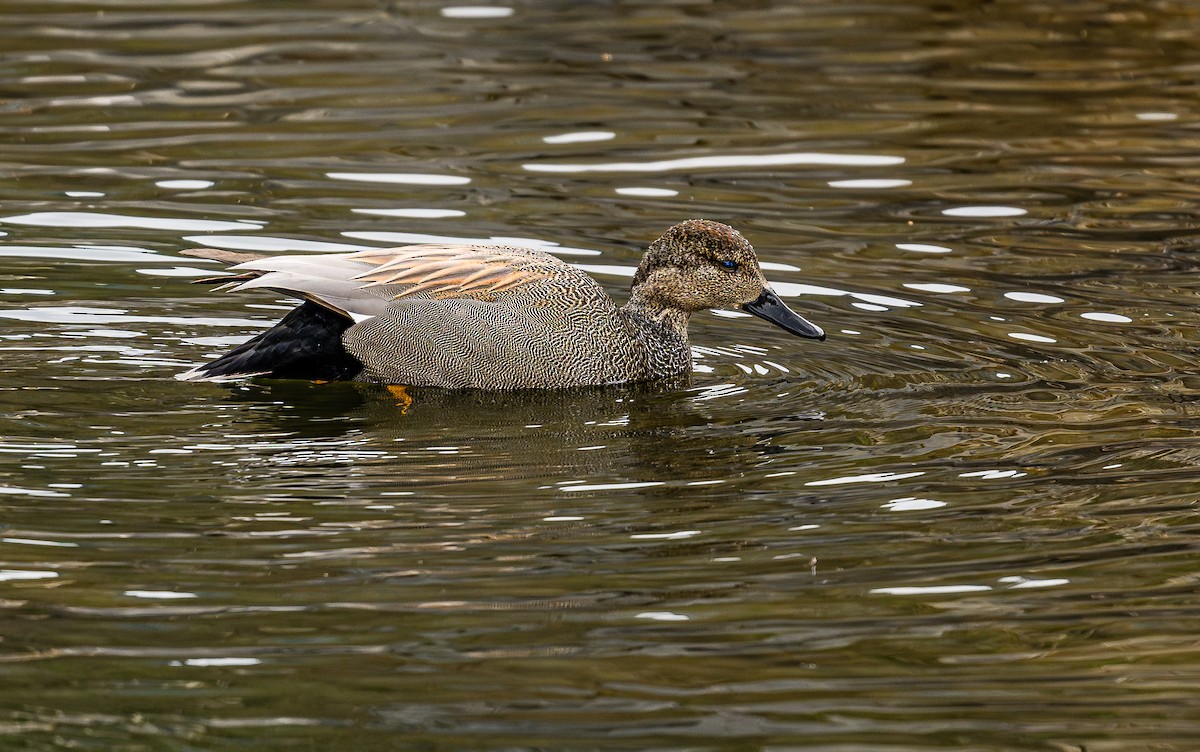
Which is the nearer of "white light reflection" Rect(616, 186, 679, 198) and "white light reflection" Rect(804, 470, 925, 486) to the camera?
"white light reflection" Rect(804, 470, 925, 486)

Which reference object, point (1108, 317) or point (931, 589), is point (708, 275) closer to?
point (1108, 317)

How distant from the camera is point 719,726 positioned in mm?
4699

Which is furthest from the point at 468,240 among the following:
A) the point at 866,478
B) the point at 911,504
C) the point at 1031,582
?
the point at 1031,582

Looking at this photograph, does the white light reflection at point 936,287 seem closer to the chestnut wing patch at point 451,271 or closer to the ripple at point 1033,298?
the ripple at point 1033,298

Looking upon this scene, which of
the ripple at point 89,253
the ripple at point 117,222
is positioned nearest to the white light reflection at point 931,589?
the ripple at point 89,253

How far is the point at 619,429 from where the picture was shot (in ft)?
25.8

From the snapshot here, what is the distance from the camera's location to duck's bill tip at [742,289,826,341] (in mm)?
8688

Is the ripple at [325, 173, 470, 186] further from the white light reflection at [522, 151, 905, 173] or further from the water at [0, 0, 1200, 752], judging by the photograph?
the white light reflection at [522, 151, 905, 173]

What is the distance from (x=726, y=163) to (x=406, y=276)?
16.3 ft

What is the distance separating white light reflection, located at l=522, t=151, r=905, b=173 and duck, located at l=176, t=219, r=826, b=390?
13.8ft

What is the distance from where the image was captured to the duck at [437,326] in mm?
8281

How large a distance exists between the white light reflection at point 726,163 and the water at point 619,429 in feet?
0.18

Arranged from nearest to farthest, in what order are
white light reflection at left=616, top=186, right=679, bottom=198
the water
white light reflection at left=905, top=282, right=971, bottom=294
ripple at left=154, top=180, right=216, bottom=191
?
the water, white light reflection at left=905, top=282, right=971, bottom=294, ripple at left=154, top=180, right=216, bottom=191, white light reflection at left=616, top=186, right=679, bottom=198

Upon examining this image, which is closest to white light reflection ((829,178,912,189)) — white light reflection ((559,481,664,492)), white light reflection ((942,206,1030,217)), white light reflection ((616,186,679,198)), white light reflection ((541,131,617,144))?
white light reflection ((942,206,1030,217))
